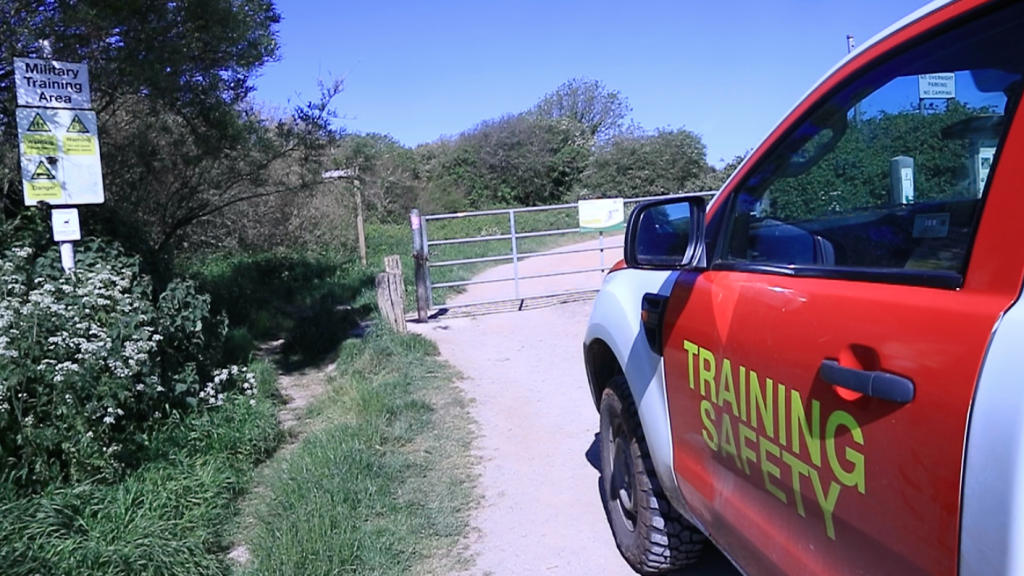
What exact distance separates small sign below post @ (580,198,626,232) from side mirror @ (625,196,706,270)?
9092mm

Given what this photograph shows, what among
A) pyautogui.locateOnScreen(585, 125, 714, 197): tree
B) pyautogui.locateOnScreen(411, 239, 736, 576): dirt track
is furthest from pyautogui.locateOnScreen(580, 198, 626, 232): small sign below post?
pyautogui.locateOnScreen(585, 125, 714, 197): tree

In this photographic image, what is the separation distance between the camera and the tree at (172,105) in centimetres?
678

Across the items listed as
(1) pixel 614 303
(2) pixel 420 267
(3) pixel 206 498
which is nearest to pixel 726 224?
(1) pixel 614 303

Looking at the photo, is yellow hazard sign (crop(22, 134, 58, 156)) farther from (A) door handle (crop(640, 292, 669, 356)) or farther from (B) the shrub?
(A) door handle (crop(640, 292, 669, 356))

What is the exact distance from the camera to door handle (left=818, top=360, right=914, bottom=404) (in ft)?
5.48

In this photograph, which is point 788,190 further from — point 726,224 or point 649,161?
point 649,161

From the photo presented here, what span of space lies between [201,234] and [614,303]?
10.6m

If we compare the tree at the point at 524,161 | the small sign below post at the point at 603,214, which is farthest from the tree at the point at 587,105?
the small sign below post at the point at 603,214

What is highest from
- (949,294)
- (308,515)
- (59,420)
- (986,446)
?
(949,294)

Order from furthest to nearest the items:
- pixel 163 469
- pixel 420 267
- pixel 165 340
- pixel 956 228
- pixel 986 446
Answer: pixel 420 267 → pixel 165 340 → pixel 163 469 → pixel 956 228 → pixel 986 446

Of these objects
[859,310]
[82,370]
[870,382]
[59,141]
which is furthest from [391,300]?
[870,382]

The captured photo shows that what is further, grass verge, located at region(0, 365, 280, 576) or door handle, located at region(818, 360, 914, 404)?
grass verge, located at region(0, 365, 280, 576)

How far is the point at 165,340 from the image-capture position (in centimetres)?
581

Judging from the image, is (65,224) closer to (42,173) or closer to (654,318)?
(42,173)
